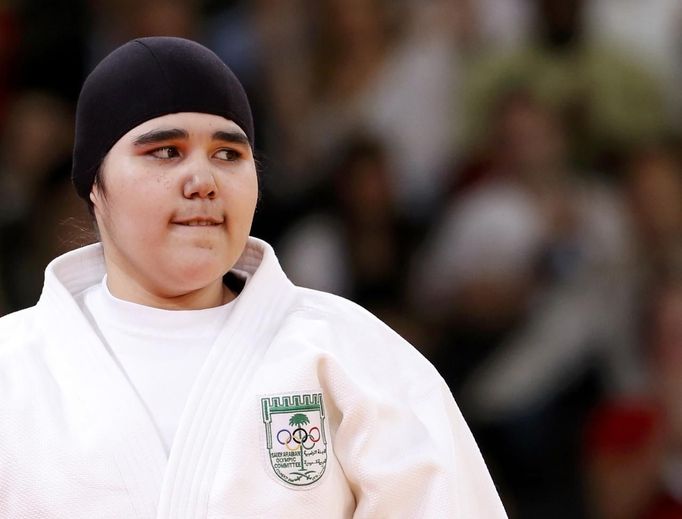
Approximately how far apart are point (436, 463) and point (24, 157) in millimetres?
4106

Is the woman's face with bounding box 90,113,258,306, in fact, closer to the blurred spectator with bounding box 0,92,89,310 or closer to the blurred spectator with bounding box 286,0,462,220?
the blurred spectator with bounding box 0,92,89,310

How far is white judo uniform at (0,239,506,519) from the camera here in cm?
280

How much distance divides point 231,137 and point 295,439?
0.63 metres

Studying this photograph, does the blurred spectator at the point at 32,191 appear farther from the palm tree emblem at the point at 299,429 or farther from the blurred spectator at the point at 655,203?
the palm tree emblem at the point at 299,429

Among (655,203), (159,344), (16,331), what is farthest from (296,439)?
(655,203)

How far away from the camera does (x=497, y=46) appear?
6961mm

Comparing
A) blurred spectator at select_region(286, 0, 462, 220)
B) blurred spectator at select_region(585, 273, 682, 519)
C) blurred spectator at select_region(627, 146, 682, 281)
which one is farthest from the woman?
blurred spectator at select_region(286, 0, 462, 220)

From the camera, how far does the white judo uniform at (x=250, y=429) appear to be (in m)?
2.80

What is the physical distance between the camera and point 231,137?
2986 mm

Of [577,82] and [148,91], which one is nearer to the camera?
[148,91]

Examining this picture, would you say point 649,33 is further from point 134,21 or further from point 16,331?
point 16,331

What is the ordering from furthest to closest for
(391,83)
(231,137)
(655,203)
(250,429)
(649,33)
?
(649,33) → (391,83) → (655,203) → (231,137) → (250,429)

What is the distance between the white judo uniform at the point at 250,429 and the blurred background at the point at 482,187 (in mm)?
2960

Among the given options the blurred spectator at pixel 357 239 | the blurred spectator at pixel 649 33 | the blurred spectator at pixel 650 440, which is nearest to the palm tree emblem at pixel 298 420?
the blurred spectator at pixel 650 440
